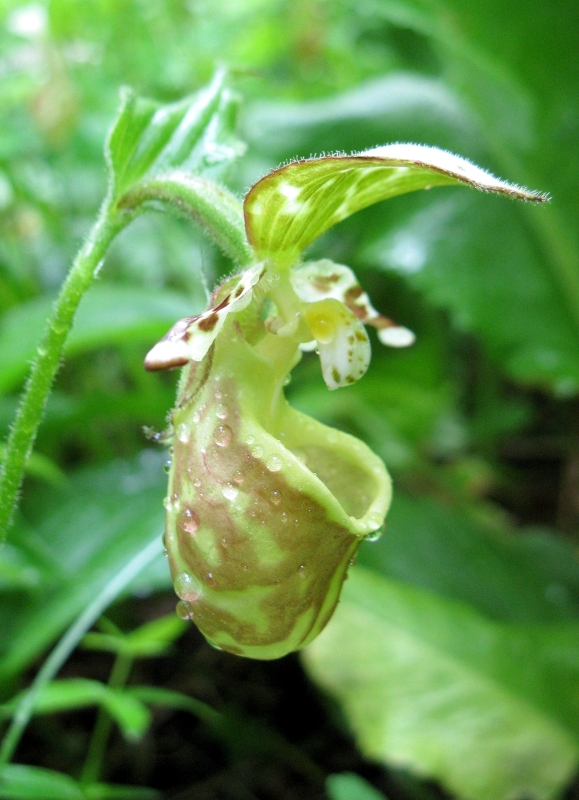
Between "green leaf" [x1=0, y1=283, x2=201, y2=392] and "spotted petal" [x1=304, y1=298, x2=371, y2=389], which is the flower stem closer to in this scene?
"spotted petal" [x1=304, y1=298, x2=371, y2=389]

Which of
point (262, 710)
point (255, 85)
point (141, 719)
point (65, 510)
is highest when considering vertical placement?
point (255, 85)

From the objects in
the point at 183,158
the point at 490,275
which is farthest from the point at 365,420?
the point at 183,158

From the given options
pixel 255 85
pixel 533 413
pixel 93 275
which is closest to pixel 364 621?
pixel 93 275

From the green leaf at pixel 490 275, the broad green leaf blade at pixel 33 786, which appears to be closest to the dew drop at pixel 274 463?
the broad green leaf blade at pixel 33 786

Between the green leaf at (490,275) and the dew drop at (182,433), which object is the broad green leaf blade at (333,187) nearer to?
the dew drop at (182,433)

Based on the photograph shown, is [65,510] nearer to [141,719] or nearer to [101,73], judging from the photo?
[141,719]

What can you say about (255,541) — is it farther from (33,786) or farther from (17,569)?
(17,569)
